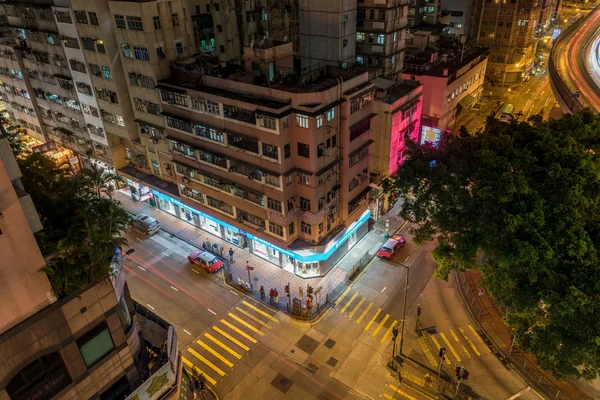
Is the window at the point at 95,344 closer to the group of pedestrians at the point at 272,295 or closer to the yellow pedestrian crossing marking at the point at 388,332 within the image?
the group of pedestrians at the point at 272,295

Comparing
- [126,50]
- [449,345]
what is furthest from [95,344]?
[126,50]

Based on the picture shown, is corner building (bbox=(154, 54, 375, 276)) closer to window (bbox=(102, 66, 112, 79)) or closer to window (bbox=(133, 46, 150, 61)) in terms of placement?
window (bbox=(133, 46, 150, 61))

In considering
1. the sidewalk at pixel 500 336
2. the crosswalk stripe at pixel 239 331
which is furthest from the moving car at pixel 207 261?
the sidewalk at pixel 500 336

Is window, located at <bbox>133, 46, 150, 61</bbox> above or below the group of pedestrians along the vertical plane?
above

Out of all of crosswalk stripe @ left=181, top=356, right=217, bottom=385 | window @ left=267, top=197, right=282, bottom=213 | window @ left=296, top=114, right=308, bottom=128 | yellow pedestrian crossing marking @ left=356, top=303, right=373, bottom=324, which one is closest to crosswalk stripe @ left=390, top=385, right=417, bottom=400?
yellow pedestrian crossing marking @ left=356, top=303, right=373, bottom=324

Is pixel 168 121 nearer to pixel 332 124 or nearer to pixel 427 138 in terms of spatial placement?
pixel 332 124
